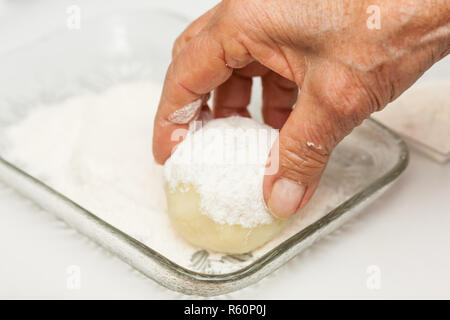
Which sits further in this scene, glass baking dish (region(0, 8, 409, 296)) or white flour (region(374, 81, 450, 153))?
white flour (region(374, 81, 450, 153))

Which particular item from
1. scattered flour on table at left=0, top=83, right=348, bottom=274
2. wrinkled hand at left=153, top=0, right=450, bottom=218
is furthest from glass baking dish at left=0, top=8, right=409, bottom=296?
wrinkled hand at left=153, top=0, right=450, bottom=218

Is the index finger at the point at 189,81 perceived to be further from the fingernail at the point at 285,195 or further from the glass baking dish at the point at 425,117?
the glass baking dish at the point at 425,117

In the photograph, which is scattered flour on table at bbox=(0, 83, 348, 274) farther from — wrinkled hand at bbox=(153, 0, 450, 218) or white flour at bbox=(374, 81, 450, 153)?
white flour at bbox=(374, 81, 450, 153)

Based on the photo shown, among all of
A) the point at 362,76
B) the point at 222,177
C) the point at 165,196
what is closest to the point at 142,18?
the point at 165,196

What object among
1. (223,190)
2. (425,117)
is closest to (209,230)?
(223,190)

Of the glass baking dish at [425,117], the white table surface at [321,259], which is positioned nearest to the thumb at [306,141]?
the white table surface at [321,259]

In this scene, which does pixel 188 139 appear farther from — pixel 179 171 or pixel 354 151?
pixel 354 151
